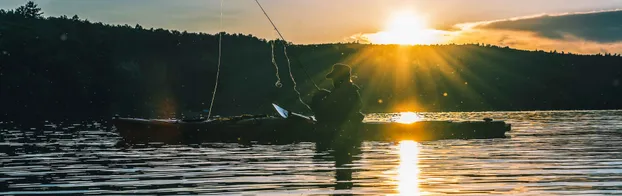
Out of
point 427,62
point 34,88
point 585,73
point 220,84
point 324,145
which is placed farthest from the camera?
point 427,62

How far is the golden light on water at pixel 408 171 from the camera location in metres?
13.0

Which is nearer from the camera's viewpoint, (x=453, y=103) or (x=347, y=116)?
(x=347, y=116)

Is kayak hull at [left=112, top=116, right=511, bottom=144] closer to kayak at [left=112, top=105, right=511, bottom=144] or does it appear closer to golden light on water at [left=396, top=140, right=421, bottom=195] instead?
kayak at [left=112, top=105, right=511, bottom=144]

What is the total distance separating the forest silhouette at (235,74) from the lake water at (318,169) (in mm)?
45811

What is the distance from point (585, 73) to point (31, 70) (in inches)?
3511

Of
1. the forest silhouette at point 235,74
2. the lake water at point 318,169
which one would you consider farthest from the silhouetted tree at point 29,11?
the lake water at point 318,169

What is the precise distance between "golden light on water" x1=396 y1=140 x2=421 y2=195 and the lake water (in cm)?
2

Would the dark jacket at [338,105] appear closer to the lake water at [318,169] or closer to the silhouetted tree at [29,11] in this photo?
the lake water at [318,169]

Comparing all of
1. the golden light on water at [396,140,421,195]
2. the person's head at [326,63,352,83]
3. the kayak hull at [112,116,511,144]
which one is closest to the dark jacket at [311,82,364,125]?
the person's head at [326,63,352,83]

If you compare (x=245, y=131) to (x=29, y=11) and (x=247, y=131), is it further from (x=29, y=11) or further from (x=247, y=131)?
(x=29, y=11)

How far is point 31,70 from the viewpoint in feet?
283

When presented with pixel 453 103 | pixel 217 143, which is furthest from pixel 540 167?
pixel 453 103

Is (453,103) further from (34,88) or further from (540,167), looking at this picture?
(540,167)

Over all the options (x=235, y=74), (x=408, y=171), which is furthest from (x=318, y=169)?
(x=235, y=74)
